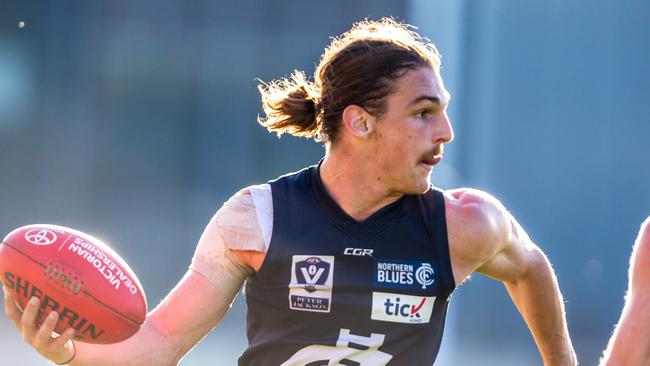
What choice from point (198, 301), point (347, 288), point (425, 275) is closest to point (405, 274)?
point (425, 275)

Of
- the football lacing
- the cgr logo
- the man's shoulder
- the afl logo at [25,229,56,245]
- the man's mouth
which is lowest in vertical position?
the football lacing

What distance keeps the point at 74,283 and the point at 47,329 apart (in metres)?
0.13

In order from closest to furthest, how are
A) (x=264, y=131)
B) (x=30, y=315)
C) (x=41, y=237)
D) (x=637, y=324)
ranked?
(x=637, y=324) → (x=30, y=315) → (x=41, y=237) → (x=264, y=131)

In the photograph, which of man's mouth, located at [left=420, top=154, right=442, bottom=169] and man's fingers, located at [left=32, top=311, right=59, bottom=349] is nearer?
man's fingers, located at [left=32, top=311, right=59, bottom=349]

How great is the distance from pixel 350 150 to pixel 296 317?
49cm

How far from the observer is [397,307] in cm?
289

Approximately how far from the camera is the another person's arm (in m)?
2.93

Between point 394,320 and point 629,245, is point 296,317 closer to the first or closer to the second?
point 394,320

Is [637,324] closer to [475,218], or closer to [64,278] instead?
[475,218]

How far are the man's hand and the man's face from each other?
36.8 inches

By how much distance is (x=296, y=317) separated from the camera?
9.43ft

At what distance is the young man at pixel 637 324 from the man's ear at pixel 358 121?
0.87 metres

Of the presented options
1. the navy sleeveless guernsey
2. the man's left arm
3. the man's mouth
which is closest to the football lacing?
the navy sleeveless guernsey

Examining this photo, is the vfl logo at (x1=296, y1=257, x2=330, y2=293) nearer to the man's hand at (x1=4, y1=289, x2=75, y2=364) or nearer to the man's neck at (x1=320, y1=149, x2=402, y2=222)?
the man's neck at (x1=320, y1=149, x2=402, y2=222)
